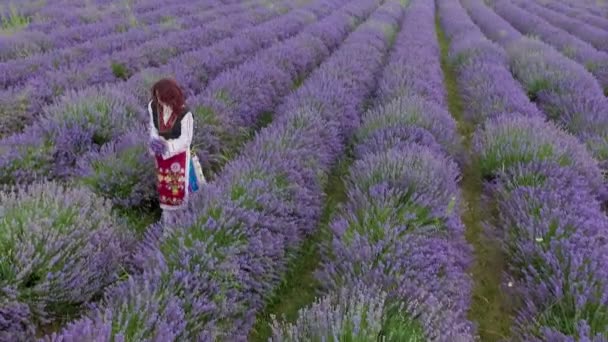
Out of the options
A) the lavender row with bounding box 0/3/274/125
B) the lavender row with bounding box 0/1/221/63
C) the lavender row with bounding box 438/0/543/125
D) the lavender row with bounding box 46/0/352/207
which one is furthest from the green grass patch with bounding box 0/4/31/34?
the lavender row with bounding box 438/0/543/125

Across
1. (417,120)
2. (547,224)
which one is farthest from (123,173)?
(547,224)

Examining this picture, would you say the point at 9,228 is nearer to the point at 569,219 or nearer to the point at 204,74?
the point at 569,219

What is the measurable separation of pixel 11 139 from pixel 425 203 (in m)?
3.49

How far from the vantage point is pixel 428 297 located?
2.21 m

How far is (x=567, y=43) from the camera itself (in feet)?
28.9

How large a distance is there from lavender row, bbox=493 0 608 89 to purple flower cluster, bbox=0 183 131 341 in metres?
7.58

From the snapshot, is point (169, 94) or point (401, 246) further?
point (169, 94)

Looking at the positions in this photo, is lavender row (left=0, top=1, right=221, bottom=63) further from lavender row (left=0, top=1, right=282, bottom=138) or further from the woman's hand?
the woman's hand

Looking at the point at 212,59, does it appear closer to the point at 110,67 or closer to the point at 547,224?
the point at 110,67

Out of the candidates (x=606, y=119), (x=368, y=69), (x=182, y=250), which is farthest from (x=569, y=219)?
(x=368, y=69)

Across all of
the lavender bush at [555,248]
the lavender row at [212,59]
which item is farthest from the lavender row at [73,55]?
the lavender bush at [555,248]

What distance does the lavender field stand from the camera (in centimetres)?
216

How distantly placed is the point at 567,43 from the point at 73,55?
9289 mm

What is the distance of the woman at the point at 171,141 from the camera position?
10.1 ft
